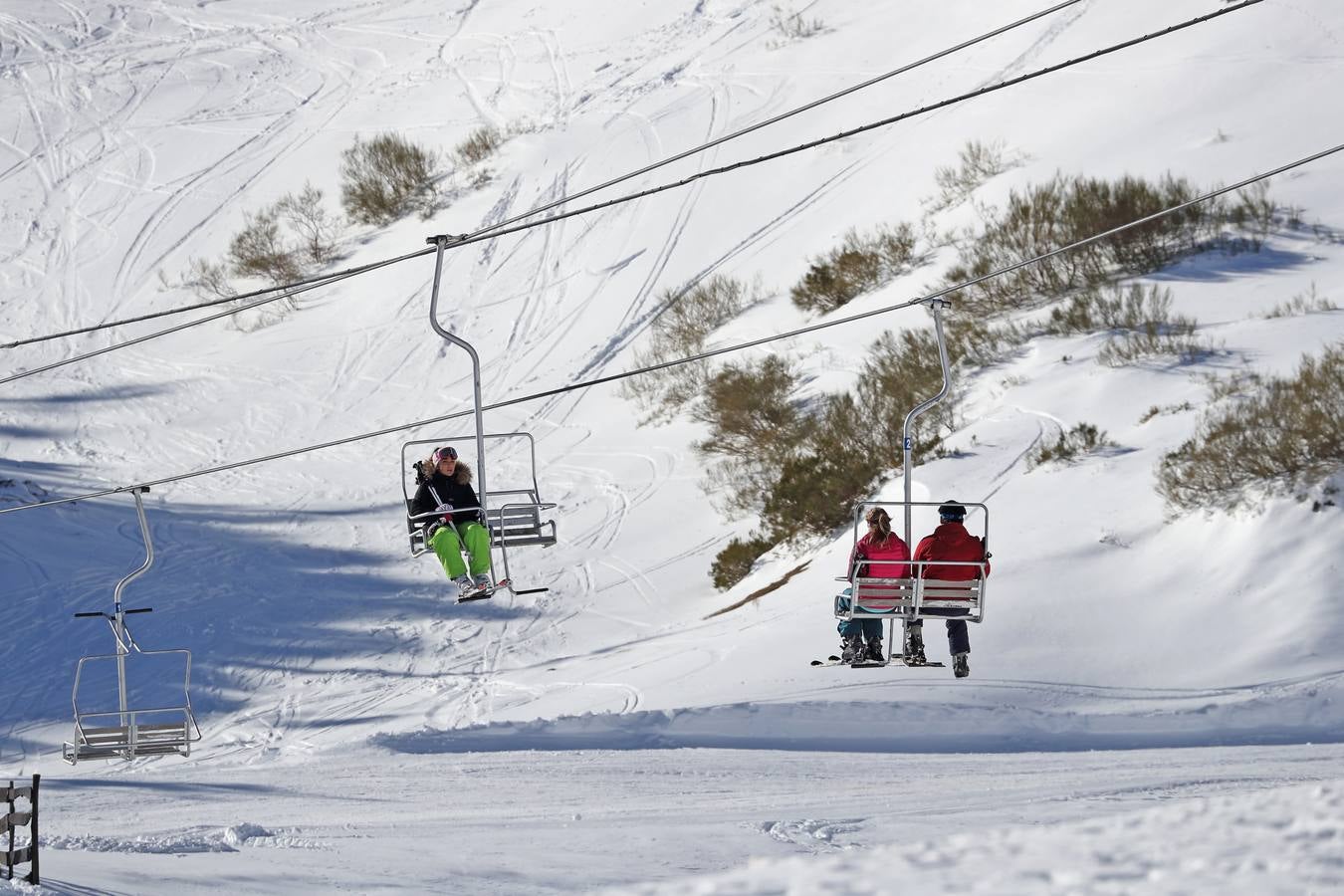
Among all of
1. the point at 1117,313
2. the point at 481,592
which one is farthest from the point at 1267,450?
the point at 481,592

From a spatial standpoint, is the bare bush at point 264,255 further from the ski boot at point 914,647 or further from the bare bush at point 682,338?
the ski boot at point 914,647

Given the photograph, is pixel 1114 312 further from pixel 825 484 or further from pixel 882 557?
pixel 882 557

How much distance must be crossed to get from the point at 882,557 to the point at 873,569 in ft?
0.99

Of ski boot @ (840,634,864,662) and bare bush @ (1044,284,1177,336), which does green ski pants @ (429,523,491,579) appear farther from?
bare bush @ (1044,284,1177,336)

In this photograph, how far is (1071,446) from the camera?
2044 centimetres

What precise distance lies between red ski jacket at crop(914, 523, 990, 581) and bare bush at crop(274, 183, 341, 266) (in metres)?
29.4

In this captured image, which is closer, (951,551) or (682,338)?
(951,551)

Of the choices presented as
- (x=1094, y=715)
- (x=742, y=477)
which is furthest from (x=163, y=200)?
(x=1094, y=715)

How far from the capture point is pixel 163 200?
136 ft

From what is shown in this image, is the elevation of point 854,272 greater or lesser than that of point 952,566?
greater

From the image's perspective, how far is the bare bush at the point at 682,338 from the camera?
28.7m

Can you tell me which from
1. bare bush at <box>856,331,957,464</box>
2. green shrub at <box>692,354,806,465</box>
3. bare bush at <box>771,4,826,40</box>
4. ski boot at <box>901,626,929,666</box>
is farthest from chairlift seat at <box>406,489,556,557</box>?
bare bush at <box>771,4,826,40</box>

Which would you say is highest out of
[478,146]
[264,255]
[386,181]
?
[478,146]

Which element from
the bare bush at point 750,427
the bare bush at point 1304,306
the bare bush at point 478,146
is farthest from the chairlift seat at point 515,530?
the bare bush at point 478,146
